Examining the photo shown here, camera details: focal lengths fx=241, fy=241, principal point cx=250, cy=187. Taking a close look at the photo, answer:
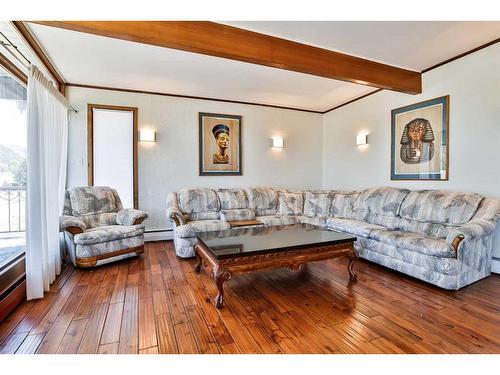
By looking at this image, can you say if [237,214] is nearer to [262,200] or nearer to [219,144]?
[262,200]

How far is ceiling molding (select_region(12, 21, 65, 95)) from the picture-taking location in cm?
234

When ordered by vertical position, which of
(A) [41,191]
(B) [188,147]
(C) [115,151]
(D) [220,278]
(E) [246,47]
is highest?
(E) [246,47]

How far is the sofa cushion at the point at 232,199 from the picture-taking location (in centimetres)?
430

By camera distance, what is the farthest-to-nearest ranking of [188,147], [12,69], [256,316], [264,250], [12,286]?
[188,147]
[12,69]
[264,250]
[12,286]
[256,316]

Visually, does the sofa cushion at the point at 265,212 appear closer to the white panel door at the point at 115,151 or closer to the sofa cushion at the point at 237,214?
the sofa cushion at the point at 237,214

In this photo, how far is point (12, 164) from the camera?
8.36 ft

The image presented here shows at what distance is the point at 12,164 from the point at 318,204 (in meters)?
4.31

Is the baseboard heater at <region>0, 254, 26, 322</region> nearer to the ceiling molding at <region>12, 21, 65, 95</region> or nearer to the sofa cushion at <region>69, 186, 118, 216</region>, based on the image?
the sofa cushion at <region>69, 186, 118, 216</region>

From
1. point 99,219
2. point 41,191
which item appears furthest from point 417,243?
point 99,219

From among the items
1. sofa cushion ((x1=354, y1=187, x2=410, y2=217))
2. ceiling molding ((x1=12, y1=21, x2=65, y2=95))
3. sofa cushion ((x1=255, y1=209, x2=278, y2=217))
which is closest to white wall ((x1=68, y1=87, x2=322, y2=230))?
ceiling molding ((x1=12, y1=21, x2=65, y2=95))

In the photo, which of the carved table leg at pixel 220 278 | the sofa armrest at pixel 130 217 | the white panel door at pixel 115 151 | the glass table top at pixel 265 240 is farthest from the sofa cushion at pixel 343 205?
the white panel door at pixel 115 151

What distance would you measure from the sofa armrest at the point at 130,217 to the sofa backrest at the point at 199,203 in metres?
0.64
